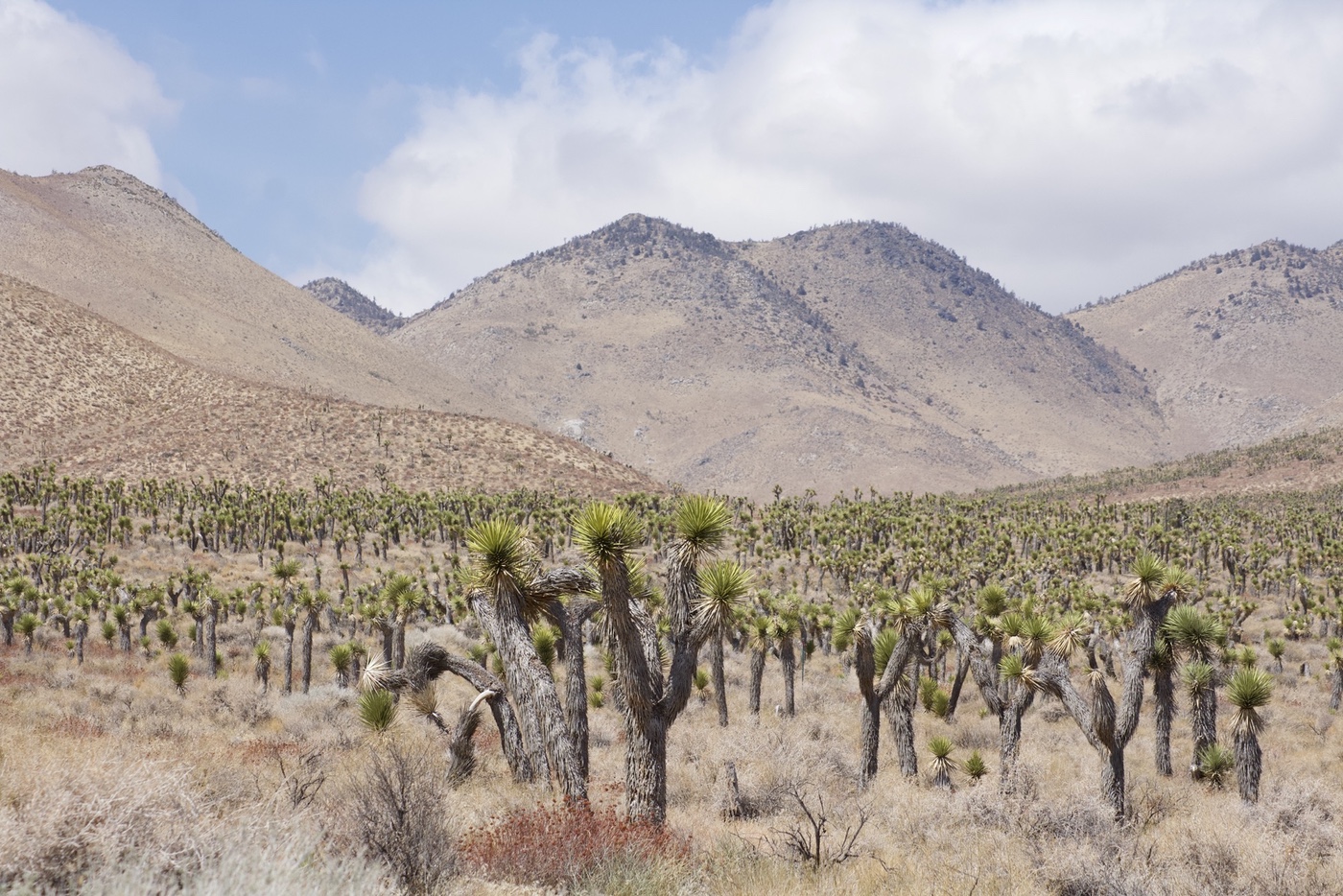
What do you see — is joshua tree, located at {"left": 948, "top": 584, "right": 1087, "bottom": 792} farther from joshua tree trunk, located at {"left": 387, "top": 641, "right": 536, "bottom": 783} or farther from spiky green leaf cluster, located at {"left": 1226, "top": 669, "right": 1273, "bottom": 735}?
joshua tree trunk, located at {"left": 387, "top": 641, "right": 536, "bottom": 783}

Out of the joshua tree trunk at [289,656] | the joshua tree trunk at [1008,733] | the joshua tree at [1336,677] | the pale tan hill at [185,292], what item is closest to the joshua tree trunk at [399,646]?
the joshua tree trunk at [289,656]

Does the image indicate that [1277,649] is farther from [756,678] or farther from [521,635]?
[521,635]

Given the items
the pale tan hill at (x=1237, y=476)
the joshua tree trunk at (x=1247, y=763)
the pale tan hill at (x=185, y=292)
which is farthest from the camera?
the pale tan hill at (x=185, y=292)

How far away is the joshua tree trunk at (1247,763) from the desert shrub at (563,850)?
13.8m

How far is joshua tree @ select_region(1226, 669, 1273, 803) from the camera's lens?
58.5ft

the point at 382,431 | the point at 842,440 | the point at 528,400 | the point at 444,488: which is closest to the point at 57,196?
the point at 528,400

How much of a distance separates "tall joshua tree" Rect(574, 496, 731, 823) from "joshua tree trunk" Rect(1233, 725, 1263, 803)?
42.1 ft

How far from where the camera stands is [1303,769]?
24.2 metres

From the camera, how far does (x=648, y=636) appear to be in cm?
1313

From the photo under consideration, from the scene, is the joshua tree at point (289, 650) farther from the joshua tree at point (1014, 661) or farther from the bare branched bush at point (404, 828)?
the bare branched bush at point (404, 828)

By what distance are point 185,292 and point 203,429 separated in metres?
64.4

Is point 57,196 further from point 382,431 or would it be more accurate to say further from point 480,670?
point 480,670

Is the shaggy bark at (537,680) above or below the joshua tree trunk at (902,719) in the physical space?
above

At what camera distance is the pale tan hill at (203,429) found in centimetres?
7806
